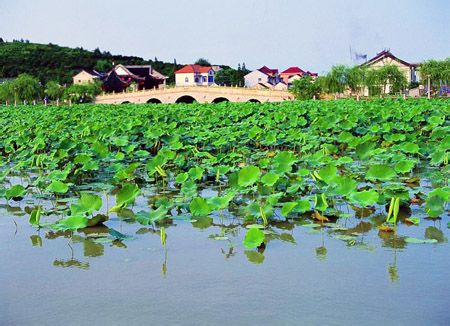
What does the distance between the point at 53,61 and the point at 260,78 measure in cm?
3545

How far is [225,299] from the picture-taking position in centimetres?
283

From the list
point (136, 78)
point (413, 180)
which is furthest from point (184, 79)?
point (413, 180)

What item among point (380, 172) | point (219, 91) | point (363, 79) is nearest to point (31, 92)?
point (219, 91)

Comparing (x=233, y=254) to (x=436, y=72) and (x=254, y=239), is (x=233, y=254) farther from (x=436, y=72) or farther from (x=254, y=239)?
(x=436, y=72)

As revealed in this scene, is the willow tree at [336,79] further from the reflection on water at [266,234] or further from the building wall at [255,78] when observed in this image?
the reflection on water at [266,234]

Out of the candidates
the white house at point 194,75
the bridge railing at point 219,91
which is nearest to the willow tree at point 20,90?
the bridge railing at point 219,91

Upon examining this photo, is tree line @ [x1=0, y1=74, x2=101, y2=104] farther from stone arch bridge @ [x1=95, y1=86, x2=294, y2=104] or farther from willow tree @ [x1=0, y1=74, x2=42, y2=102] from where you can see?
stone arch bridge @ [x1=95, y1=86, x2=294, y2=104]

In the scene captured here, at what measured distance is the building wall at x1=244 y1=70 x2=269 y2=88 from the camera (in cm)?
7344

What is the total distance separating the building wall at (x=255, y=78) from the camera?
73438mm

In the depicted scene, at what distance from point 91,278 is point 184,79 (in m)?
67.5

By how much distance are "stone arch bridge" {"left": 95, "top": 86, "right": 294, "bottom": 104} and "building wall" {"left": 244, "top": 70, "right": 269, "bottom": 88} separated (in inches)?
1106

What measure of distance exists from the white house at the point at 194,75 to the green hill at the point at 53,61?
1574 centimetres

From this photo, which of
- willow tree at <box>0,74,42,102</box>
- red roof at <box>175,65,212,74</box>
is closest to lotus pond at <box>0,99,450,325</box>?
willow tree at <box>0,74,42,102</box>

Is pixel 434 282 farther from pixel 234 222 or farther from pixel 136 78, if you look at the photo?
pixel 136 78
